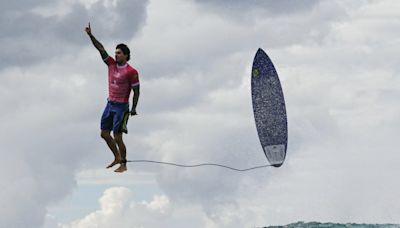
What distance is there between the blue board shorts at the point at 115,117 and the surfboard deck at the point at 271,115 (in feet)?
18.8

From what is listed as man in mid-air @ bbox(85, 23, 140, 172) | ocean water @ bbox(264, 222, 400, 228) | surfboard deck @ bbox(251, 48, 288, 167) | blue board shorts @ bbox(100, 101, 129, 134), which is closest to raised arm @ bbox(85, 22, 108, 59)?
man in mid-air @ bbox(85, 23, 140, 172)

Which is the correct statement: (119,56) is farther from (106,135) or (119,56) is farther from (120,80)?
(106,135)

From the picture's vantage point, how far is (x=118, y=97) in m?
17.7

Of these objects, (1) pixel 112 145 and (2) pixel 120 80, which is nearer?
(2) pixel 120 80

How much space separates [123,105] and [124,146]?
4.06 feet

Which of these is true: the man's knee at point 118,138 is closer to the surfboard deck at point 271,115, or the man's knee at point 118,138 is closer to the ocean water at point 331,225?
the surfboard deck at point 271,115

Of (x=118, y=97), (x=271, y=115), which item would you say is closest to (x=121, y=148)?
(x=118, y=97)

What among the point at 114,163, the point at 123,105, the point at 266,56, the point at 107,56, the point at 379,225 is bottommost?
the point at 379,225

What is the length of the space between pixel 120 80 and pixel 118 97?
21.2 inches

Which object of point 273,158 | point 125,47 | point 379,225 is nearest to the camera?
point 125,47

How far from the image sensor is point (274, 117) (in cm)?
2173

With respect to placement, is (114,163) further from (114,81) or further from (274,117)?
(274,117)

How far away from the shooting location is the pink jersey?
17.4m

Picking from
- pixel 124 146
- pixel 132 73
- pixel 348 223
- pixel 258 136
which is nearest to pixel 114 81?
pixel 132 73
